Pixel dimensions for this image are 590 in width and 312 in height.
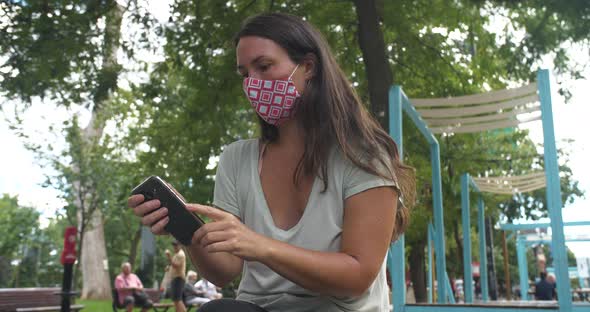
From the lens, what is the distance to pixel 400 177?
1.96 meters

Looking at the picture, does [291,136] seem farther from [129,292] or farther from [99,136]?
[99,136]

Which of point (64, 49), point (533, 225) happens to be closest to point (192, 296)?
point (533, 225)

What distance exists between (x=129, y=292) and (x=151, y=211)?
51.9 ft

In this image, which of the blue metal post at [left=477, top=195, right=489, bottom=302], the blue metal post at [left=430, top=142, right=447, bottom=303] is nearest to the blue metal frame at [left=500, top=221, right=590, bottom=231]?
the blue metal post at [left=477, top=195, right=489, bottom=302]

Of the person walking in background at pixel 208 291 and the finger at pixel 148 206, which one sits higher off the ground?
the finger at pixel 148 206

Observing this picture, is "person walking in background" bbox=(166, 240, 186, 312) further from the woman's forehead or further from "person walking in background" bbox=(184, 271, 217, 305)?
the woman's forehead

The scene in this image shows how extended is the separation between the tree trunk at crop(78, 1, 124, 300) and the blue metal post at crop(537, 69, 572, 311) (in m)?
6.22

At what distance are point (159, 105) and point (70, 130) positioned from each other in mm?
13426

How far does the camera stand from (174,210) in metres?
1.71

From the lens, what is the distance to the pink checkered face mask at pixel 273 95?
6.49ft

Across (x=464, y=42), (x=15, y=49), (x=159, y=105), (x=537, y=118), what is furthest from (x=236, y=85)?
(x=537, y=118)

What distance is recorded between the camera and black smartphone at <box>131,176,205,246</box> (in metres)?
1.69

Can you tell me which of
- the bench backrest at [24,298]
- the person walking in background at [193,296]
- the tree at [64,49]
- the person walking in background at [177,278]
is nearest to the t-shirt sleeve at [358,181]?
the tree at [64,49]

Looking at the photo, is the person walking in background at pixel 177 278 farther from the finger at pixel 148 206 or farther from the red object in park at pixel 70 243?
the finger at pixel 148 206
